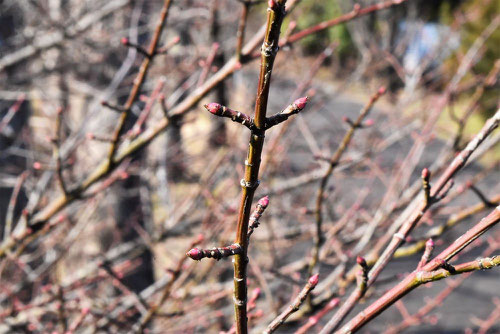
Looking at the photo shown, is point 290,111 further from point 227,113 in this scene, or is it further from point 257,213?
point 257,213

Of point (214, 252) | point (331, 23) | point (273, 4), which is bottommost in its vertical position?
point (214, 252)

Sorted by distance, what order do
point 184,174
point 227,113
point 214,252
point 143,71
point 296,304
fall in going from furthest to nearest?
point 184,174 → point 143,71 → point 296,304 → point 214,252 → point 227,113

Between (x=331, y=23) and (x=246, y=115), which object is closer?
(x=246, y=115)

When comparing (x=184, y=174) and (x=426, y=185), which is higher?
(x=184, y=174)

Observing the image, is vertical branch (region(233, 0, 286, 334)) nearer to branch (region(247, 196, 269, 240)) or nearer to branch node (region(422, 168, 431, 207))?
branch (region(247, 196, 269, 240))

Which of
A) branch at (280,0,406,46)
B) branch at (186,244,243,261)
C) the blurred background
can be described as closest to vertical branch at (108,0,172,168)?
the blurred background

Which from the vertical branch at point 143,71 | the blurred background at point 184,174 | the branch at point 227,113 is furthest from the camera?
the blurred background at point 184,174

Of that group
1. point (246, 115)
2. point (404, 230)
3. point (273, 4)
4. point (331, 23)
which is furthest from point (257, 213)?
point (331, 23)

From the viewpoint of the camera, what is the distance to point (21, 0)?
5.47 metres

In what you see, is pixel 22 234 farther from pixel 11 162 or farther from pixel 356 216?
pixel 11 162

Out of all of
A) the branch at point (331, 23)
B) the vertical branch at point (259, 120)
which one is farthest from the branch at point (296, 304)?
the branch at point (331, 23)

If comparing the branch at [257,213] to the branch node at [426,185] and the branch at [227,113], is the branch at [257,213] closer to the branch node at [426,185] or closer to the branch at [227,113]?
the branch at [227,113]

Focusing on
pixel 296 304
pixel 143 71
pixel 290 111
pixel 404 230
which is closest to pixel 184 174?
pixel 143 71

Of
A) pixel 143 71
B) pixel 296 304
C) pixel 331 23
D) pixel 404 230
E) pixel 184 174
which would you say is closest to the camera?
pixel 296 304
